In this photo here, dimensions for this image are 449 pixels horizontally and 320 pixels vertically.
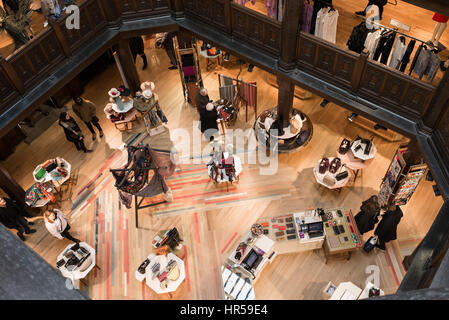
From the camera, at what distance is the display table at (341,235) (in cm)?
898

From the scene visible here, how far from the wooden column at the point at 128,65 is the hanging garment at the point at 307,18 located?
5059mm

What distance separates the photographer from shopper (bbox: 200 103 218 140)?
10744 mm

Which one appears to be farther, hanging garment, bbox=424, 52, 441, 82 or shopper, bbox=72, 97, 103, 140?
shopper, bbox=72, 97, 103, 140

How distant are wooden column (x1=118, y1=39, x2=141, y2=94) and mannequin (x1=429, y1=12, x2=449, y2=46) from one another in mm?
7898

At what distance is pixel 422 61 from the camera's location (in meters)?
8.23

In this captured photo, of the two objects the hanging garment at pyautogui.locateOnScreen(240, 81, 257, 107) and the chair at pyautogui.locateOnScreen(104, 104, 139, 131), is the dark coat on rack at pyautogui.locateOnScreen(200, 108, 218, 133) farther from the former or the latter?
the chair at pyautogui.locateOnScreen(104, 104, 139, 131)

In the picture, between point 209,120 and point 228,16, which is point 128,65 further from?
point 228,16

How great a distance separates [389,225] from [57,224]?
7517 millimetres

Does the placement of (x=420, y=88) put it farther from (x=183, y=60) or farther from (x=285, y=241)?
(x=183, y=60)

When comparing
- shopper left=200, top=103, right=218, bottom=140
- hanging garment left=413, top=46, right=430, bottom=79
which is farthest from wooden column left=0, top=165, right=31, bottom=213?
hanging garment left=413, top=46, right=430, bottom=79

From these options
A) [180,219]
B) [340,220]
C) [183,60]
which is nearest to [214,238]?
[180,219]

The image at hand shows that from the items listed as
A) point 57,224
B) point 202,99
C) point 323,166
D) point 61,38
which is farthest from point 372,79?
point 57,224
